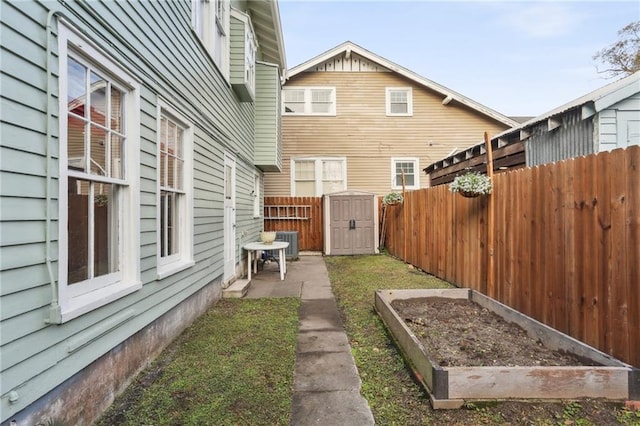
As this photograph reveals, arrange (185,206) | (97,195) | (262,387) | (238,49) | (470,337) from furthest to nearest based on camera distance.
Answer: (238,49) < (185,206) < (470,337) < (262,387) < (97,195)

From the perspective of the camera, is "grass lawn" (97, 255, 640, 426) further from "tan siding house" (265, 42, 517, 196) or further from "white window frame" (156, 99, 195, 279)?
"tan siding house" (265, 42, 517, 196)

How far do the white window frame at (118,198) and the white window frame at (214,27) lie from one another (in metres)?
2.17

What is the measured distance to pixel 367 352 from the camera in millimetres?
3541

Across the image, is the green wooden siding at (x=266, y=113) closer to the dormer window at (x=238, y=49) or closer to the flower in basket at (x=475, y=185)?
the dormer window at (x=238, y=49)

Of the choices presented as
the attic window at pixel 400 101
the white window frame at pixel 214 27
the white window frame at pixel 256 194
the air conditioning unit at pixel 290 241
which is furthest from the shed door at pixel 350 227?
the white window frame at pixel 214 27

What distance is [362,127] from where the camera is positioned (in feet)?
45.5

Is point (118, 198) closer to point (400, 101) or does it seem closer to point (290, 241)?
point (290, 241)

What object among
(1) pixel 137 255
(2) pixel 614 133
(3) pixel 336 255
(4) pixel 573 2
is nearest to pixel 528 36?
(4) pixel 573 2

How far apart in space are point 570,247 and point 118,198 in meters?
4.29

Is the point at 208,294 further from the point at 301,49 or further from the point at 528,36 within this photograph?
the point at 301,49

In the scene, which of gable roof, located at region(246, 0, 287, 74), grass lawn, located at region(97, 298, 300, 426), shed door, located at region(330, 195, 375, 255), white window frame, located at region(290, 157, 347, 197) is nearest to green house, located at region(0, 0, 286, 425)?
grass lawn, located at region(97, 298, 300, 426)

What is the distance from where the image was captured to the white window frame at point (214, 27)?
193 inches

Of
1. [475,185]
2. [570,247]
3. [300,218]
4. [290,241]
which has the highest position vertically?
[475,185]

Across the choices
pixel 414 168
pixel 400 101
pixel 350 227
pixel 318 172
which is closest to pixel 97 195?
pixel 350 227
